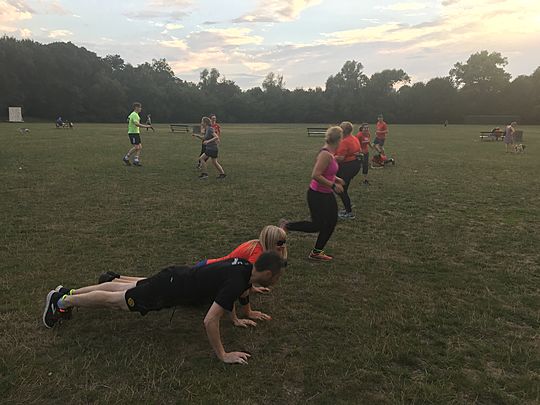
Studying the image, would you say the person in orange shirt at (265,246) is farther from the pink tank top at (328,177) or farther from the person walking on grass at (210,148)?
the person walking on grass at (210,148)

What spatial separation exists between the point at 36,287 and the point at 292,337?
2.87 meters

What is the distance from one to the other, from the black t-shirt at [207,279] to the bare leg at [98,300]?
1.71 feet

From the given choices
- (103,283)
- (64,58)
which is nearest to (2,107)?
(64,58)

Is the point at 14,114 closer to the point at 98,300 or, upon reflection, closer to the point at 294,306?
the point at 98,300

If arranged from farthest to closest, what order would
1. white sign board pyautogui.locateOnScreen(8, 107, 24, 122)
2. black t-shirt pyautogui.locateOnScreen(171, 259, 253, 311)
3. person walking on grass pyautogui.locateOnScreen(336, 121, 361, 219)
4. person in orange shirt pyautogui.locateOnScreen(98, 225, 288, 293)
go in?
white sign board pyautogui.locateOnScreen(8, 107, 24, 122)
person walking on grass pyautogui.locateOnScreen(336, 121, 361, 219)
person in orange shirt pyautogui.locateOnScreen(98, 225, 288, 293)
black t-shirt pyautogui.locateOnScreen(171, 259, 253, 311)

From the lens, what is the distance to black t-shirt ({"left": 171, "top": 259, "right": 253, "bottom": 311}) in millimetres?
3492

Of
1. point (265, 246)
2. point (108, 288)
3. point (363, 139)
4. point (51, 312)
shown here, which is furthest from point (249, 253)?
point (363, 139)

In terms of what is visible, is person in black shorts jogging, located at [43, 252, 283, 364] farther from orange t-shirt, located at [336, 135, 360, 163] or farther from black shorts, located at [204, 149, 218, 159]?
black shorts, located at [204, 149, 218, 159]

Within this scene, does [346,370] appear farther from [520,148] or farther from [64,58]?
[64,58]

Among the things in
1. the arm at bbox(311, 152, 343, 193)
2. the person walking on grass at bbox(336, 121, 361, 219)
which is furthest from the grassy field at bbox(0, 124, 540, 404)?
the arm at bbox(311, 152, 343, 193)

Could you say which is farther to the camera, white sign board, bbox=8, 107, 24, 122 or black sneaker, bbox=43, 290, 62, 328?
white sign board, bbox=8, 107, 24, 122

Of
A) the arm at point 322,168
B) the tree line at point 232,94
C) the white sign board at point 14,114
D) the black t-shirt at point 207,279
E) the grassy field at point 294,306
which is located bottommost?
the grassy field at point 294,306

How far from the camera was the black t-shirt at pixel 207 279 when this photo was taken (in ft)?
11.5

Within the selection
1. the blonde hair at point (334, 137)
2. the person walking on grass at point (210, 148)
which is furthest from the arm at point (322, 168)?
the person walking on grass at point (210, 148)
